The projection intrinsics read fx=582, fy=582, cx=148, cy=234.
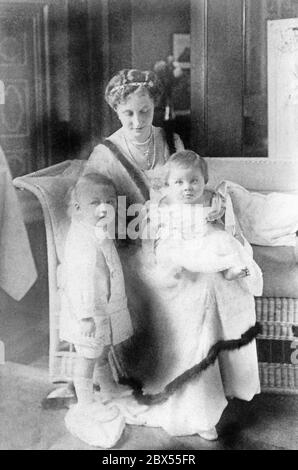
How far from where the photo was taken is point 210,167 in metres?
1.65

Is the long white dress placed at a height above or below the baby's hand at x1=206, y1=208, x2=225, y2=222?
below

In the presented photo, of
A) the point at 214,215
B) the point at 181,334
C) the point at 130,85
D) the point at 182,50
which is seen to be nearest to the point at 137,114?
the point at 130,85

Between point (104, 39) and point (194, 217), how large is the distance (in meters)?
0.56

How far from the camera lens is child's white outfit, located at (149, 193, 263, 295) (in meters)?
1.48

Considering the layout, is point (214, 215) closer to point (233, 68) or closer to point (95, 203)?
point (95, 203)

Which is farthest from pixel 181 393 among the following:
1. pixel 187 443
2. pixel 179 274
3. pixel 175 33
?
pixel 175 33

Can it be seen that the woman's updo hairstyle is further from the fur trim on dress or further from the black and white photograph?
the fur trim on dress

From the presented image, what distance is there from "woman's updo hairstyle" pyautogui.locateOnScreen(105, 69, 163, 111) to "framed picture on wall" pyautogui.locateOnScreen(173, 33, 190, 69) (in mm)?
87

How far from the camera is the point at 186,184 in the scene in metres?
1.47

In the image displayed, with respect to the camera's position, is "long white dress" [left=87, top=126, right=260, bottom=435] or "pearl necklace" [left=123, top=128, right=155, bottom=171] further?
"pearl necklace" [left=123, top=128, right=155, bottom=171]

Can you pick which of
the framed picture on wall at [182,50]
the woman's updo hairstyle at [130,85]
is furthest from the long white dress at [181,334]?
the framed picture on wall at [182,50]

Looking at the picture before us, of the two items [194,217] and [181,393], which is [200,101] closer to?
[194,217]

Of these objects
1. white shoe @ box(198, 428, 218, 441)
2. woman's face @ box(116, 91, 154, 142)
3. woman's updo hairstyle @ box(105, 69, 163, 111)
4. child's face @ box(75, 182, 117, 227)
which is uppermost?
woman's updo hairstyle @ box(105, 69, 163, 111)

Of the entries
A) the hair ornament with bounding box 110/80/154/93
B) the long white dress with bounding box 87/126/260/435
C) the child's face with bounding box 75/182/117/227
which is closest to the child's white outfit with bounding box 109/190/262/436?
the long white dress with bounding box 87/126/260/435
